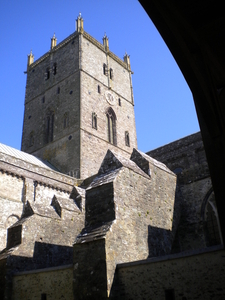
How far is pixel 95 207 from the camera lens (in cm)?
845

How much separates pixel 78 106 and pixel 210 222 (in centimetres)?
1859

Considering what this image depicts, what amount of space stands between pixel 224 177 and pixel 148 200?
265 inches

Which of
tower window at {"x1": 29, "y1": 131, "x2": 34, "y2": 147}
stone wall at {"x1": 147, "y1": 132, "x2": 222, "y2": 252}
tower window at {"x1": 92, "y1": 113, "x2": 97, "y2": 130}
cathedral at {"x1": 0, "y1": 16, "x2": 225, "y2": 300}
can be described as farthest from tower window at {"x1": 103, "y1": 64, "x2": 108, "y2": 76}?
stone wall at {"x1": 147, "y1": 132, "x2": 222, "y2": 252}

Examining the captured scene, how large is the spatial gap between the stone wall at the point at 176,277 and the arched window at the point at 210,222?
376 centimetres

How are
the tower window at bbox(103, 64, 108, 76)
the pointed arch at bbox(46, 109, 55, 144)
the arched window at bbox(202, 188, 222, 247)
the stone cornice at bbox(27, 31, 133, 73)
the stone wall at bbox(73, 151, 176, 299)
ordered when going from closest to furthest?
the stone wall at bbox(73, 151, 176, 299), the arched window at bbox(202, 188, 222, 247), the pointed arch at bbox(46, 109, 55, 144), the stone cornice at bbox(27, 31, 133, 73), the tower window at bbox(103, 64, 108, 76)

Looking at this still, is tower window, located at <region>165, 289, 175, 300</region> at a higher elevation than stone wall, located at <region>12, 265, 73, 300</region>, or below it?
below

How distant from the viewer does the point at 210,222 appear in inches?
405

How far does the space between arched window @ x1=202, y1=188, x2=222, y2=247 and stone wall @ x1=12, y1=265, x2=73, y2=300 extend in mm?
4778

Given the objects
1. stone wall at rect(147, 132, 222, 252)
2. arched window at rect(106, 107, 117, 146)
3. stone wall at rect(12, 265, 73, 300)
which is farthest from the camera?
arched window at rect(106, 107, 117, 146)

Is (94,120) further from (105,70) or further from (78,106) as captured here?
(105,70)

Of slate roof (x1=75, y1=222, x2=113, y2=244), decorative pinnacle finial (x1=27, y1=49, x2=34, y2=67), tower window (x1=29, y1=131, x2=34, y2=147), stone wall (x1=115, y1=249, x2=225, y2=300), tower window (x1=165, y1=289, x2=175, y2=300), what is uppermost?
decorative pinnacle finial (x1=27, y1=49, x2=34, y2=67)

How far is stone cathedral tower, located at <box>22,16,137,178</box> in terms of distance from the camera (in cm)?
2558

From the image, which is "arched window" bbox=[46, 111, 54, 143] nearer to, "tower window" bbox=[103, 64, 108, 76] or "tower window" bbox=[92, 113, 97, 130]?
"tower window" bbox=[92, 113, 97, 130]

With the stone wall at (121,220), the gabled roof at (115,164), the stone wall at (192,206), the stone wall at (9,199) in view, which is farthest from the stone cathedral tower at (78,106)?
the stone wall at (121,220)
